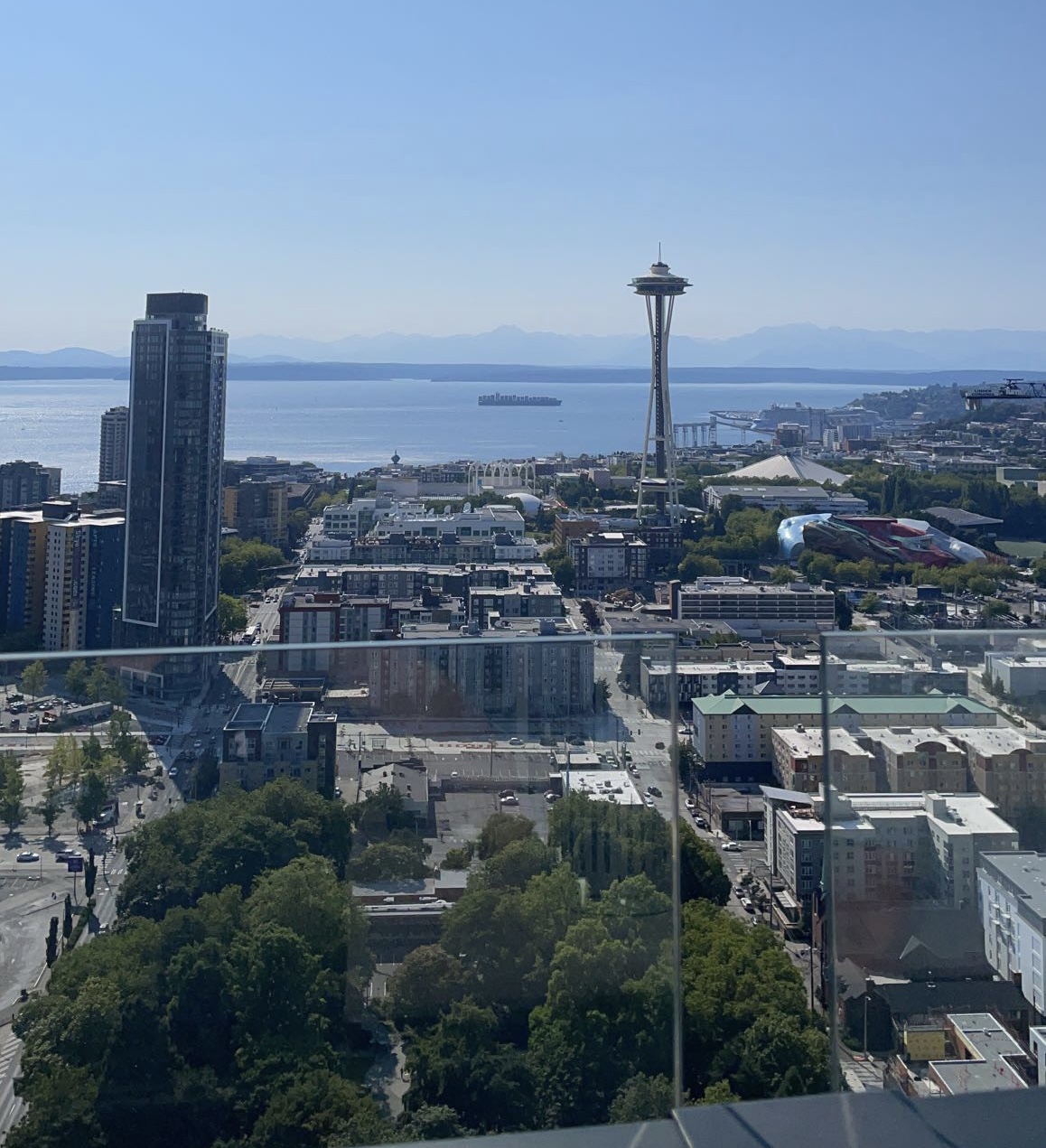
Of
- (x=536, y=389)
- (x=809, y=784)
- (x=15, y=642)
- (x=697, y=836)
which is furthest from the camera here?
(x=536, y=389)

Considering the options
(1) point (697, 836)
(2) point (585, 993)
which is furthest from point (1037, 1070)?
(1) point (697, 836)

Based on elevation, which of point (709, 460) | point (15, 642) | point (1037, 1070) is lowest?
point (15, 642)

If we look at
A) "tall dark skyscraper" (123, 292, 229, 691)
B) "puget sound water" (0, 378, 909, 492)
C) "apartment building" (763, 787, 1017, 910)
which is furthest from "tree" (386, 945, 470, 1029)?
"puget sound water" (0, 378, 909, 492)

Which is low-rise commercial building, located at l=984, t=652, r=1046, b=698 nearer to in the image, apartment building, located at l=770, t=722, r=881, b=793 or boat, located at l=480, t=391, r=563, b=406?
apartment building, located at l=770, t=722, r=881, b=793

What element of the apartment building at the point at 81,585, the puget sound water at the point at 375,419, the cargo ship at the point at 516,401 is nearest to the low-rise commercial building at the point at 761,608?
the apartment building at the point at 81,585

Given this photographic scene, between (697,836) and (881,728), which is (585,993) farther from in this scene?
(697,836)

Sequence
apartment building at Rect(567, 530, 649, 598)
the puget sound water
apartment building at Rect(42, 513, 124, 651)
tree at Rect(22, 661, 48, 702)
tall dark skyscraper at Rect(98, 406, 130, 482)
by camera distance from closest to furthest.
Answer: tree at Rect(22, 661, 48, 702)
apartment building at Rect(42, 513, 124, 651)
apartment building at Rect(567, 530, 649, 598)
tall dark skyscraper at Rect(98, 406, 130, 482)
the puget sound water

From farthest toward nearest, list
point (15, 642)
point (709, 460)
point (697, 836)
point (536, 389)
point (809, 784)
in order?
point (536, 389)
point (709, 460)
point (15, 642)
point (697, 836)
point (809, 784)
